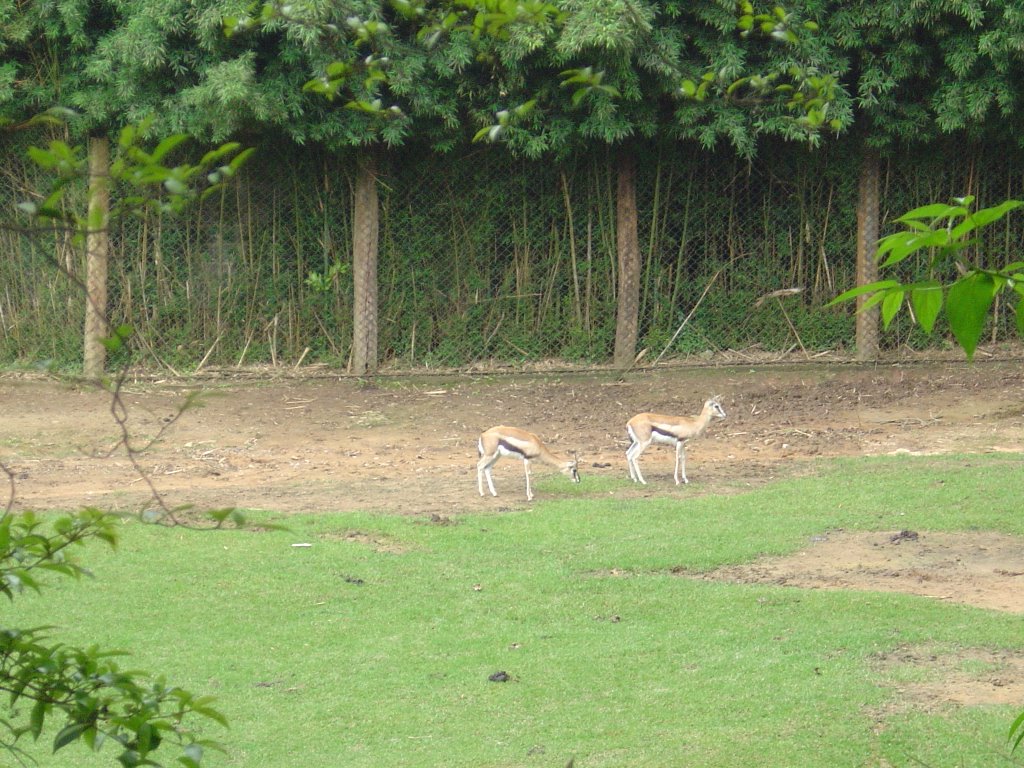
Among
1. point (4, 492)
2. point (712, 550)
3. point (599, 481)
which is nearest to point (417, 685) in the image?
point (712, 550)

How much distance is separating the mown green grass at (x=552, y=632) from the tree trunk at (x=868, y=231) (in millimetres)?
3956

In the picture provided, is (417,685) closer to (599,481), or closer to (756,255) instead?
(599,481)

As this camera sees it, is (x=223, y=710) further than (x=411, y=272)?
No

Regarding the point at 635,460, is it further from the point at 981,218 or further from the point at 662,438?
the point at 981,218

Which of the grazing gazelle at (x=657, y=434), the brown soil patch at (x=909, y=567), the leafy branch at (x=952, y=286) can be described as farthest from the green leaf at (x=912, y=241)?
Answer: the grazing gazelle at (x=657, y=434)

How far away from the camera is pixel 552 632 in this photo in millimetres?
6316

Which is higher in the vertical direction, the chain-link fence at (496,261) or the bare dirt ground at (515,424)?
the chain-link fence at (496,261)

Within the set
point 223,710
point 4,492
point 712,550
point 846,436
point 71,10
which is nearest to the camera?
point 223,710

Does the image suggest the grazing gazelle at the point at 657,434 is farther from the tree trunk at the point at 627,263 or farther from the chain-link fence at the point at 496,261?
the chain-link fence at the point at 496,261

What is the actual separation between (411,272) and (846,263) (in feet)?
15.1

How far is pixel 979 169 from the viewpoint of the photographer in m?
13.1

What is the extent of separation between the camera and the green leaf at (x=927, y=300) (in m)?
1.90

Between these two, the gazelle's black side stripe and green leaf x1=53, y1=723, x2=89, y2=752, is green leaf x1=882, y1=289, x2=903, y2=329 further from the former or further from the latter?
the gazelle's black side stripe

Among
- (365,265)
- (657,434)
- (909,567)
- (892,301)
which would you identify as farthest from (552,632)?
(365,265)
